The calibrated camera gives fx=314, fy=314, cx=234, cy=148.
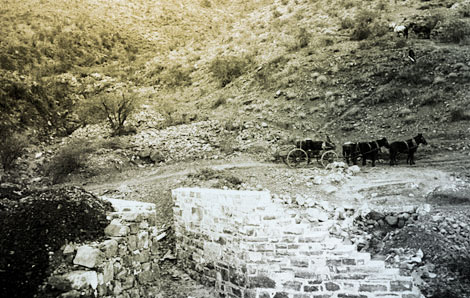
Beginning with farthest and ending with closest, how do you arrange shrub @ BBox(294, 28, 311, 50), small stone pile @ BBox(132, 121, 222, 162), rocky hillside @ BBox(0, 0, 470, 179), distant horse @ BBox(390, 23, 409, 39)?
shrub @ BBox(294, 28, 311, 50) → distant horse @ BBox(390, 23, 409, 39) → rocky hillside @ BBox(0, 0, 470, 179) → small stone pile @ BBox(132, 121, 222, 162)

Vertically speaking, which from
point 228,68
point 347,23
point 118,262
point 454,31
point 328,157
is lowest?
point 118,262

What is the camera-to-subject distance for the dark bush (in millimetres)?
3789

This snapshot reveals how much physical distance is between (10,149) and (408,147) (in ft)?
46.7

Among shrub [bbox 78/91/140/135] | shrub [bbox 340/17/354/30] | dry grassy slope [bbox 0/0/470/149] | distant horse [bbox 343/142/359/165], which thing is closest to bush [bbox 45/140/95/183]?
shrub [bbox 78/91/140/135]

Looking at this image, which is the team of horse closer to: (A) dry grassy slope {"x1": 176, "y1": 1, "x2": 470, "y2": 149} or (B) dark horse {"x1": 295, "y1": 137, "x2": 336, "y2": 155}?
(B) dark horse {"x1": 295, "y1": 137, "x2": 336, "y2": 155}

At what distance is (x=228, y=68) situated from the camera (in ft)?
61.6

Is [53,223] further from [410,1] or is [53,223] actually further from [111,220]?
[410,1]

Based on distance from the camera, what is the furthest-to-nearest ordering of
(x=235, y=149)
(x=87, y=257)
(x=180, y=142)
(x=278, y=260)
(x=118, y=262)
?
(x=180, y=142) < (x=235, y=149) < (x=278, y=260) < (x=118, y=262) < (x=87, y=257)

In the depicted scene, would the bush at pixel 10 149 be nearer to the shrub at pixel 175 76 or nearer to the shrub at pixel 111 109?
the shrub at pixel 111 109

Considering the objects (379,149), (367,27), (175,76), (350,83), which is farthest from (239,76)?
(379,149)

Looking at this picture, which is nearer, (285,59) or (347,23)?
(285,59)

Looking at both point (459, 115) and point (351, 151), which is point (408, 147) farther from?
point (459, 115)

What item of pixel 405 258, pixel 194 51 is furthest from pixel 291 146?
pixel 194 51

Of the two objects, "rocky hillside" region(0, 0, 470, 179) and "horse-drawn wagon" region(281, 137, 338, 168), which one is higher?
"rocky hillside" region(0, 0, 470, 179)
